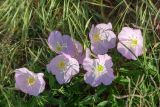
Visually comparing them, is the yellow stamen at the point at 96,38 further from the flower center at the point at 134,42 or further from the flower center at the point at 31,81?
the flower center at the point at 31,81

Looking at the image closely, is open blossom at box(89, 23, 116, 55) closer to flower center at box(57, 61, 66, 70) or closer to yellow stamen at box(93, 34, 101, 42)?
yellow stamen at box(93, 34, 101, 42)

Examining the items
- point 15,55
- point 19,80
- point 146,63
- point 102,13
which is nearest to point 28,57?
point 15,55

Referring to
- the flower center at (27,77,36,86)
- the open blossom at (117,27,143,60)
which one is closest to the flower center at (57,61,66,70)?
the flower center at (27,77,36,86)

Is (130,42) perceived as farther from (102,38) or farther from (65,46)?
(65,46)

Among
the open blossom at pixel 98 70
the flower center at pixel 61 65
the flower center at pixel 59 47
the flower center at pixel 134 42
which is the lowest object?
the open blossom at pixel 98 70

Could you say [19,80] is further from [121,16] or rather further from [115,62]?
[121,16]

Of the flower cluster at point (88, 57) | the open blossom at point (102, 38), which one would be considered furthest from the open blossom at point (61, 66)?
the open blossom at point (102, 38)

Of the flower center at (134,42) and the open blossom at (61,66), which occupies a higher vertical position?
the flower center at (134,42)
